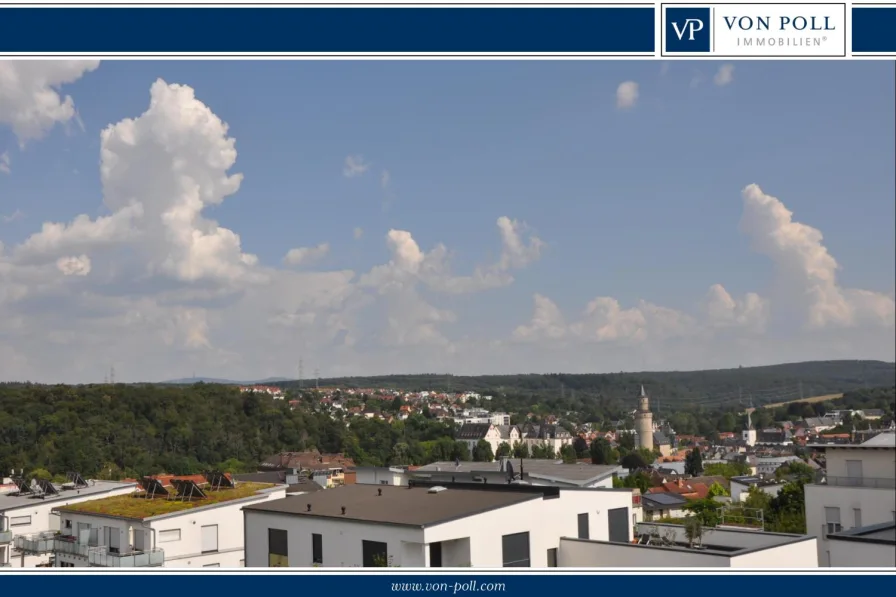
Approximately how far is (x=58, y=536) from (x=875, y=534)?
27.1 feet

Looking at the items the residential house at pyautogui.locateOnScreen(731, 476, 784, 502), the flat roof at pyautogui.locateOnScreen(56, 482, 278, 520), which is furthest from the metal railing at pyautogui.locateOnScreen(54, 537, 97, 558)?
the residential house at pyautogui.locateOnScreen(731, 476, 784, 502)

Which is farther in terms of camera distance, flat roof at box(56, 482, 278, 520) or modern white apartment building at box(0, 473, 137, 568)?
modern white apartment building at box(0, 473, 137, 568)

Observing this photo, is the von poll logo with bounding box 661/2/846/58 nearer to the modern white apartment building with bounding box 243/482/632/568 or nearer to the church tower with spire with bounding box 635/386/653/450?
A: the modern white apartment building with bounding box 243/482/632/568

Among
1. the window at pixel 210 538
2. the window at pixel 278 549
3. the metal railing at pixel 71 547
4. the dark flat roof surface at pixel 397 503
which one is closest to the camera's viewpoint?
the dark flat roof surface at pixel 397 503

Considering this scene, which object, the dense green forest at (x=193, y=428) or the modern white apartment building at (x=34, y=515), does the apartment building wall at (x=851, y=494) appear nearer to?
the dense green forest at (x=193, y=428)

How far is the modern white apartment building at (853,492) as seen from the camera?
6082mm

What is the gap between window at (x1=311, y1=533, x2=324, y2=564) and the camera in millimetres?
6957

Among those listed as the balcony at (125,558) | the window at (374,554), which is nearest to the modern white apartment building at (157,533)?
the balcony at (125,558)

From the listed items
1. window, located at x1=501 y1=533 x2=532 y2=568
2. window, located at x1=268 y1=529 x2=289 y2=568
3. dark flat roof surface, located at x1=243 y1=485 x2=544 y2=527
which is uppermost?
dark flat roof surface, located at x1=243 y1=485 x2=544 y2=527

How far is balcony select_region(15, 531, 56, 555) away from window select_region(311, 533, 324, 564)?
13.4 feet

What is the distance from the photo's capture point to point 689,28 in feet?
16.8

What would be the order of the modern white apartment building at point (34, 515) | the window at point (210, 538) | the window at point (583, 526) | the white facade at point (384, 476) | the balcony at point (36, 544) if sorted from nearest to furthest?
the window at point (583, 526) → the window at point (210, 538) → the balcony at point (36, 544) → the modern white apartment building at point (34, 515) → the white facade at point (384, 476)

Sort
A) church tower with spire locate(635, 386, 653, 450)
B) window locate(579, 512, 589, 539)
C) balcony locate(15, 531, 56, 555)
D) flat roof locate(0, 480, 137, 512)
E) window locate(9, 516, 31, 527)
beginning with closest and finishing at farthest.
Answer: window locate(579, 512, 589, 539) < balcony locate(15, 531, 56, 555) < window locate(9, 516, 31, 527) < flat roof locate(0, 480, 137, 512) < church tower with spire locate(635, 386, 653, 450)

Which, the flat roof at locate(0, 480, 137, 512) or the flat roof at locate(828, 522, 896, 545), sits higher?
the flat roof at locate(828, 522, 896, 545)
